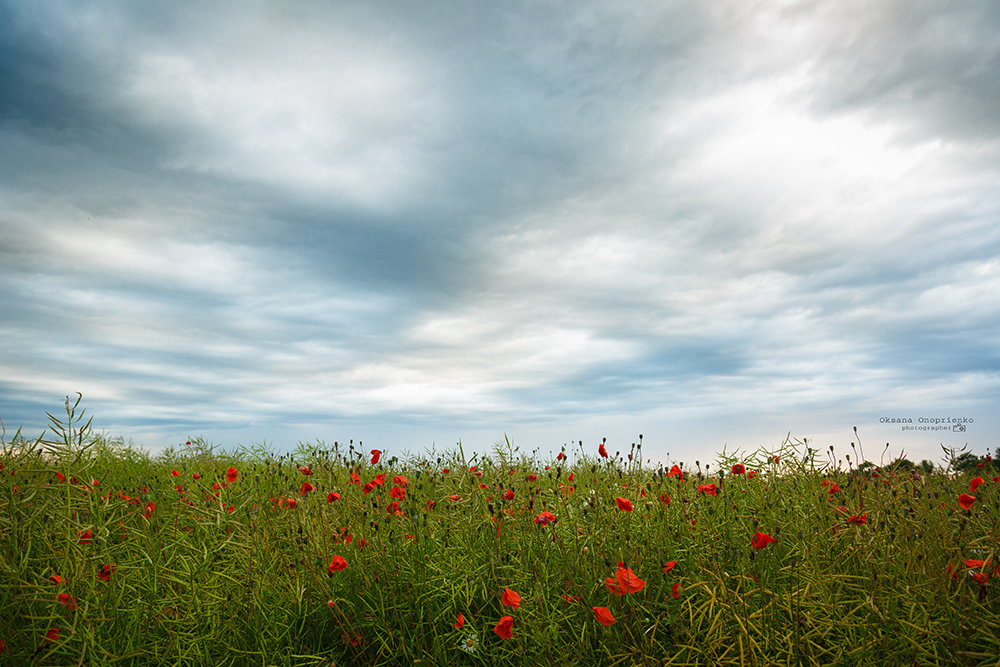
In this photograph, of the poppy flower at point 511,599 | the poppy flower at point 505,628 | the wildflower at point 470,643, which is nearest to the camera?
the poppy flower at point 505,628

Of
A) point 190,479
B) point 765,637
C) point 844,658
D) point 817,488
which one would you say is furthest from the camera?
point 190,479

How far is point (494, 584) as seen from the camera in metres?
3.79

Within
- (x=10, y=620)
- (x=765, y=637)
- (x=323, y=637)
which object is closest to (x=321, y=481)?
(x=323, y=637)

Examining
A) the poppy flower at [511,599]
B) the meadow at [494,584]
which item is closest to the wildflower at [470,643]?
the meadow at [494,584]

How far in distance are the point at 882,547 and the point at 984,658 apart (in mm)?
751

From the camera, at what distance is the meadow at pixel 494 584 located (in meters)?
3.33

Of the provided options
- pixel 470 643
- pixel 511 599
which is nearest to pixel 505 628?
pixel 511 599

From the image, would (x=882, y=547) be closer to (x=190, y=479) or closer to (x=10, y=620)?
(x=10, y=620)

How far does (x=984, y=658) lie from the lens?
337cm

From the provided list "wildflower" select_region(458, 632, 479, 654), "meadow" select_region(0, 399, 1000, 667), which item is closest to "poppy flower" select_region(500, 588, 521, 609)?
"meadow" select_region(0, 399, 1000, 667)

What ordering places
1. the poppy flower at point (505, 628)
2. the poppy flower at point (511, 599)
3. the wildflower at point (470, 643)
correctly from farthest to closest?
the wildflower at point (470, 643)
the poppy flower at point (511, 599)
the poppy flower at point (505, 628)

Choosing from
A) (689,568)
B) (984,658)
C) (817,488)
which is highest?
(817,488)

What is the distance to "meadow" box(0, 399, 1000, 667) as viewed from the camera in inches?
131

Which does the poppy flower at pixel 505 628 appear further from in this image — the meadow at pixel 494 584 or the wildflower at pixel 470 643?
the wildflower at pixel 470 643
